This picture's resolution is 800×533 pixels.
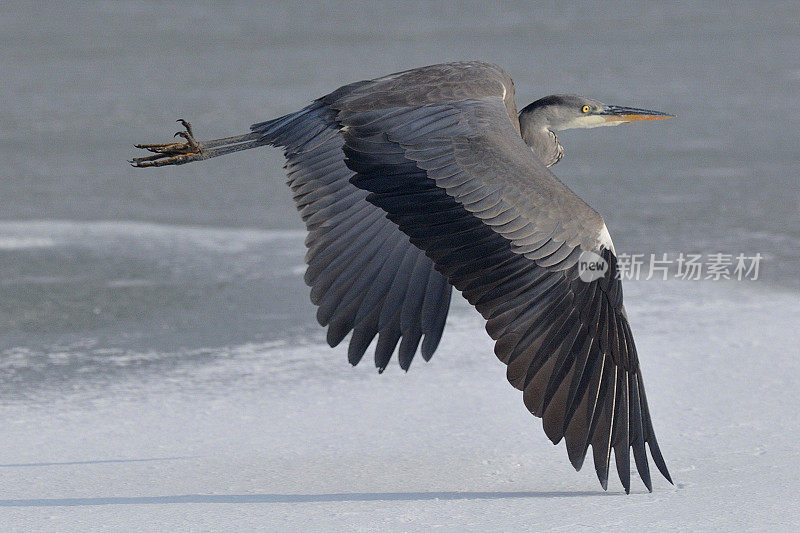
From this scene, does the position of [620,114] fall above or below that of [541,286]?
above

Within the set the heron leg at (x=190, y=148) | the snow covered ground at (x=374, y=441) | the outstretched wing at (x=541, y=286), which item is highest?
the heron leg at (x=190, y=148)

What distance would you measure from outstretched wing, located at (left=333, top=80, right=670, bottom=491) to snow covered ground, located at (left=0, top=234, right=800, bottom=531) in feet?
0.65

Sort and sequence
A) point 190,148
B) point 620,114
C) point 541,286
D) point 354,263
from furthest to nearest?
point 620,114
point 190,148
point 354,263
point 541,286

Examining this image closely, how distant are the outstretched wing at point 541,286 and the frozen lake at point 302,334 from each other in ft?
0.66

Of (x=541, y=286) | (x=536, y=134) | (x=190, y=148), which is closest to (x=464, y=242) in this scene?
(x=541, y=286)

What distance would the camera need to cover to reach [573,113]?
4363 millimetres

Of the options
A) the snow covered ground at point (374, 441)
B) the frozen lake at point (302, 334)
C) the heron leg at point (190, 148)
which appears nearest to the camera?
the snow covered ground at point (374, 441)

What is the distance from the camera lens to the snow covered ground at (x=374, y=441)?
2809 mm

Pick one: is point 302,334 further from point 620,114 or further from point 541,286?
point 541,286

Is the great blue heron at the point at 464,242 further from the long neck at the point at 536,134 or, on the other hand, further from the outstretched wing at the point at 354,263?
the long neck at the point at 536,134

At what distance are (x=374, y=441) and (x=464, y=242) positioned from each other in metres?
0.73

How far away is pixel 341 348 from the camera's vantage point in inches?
173

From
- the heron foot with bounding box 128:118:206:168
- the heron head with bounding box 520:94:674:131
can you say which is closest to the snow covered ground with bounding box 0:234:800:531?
the heron foot with bounding box 128:118:206:168

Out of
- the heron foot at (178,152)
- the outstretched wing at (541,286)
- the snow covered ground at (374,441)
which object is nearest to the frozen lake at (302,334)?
the snow covered ground at (374,441)
